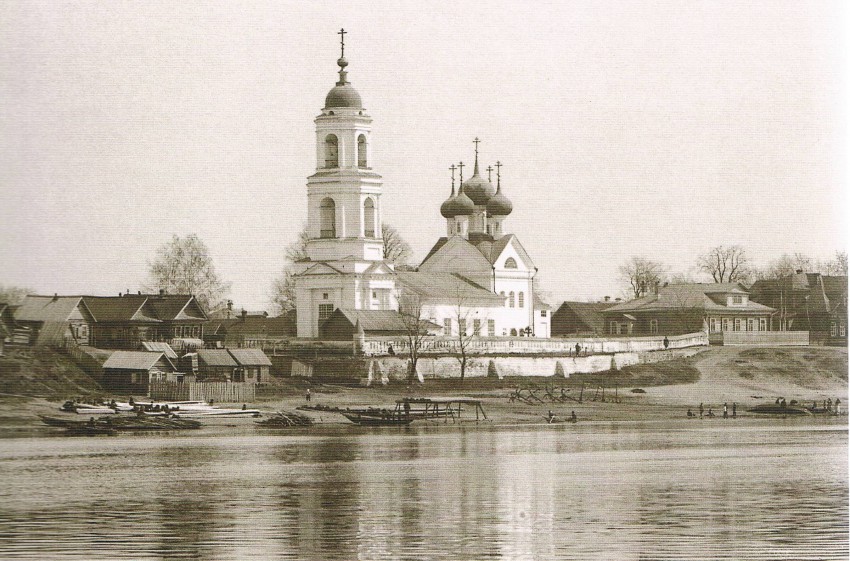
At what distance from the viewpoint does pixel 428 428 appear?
50.8 m

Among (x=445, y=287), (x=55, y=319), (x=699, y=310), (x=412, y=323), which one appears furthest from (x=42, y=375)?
(x=699, y=310)

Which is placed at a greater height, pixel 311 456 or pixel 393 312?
pixel 393 312

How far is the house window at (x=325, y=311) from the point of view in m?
64.9

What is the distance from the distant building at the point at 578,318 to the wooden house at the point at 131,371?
107ft

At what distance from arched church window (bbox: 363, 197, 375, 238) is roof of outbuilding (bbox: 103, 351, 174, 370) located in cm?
1742

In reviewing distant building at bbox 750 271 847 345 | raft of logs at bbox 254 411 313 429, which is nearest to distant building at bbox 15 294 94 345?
raft of logs at bbox 254 411 313 429

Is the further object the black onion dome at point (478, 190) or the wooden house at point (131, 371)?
the black onion dome at point (478, 190)

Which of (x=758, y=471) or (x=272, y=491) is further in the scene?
(x=758, y=471)

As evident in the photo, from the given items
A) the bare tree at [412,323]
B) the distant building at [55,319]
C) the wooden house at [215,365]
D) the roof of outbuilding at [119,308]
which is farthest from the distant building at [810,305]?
the distant building at [55,319]

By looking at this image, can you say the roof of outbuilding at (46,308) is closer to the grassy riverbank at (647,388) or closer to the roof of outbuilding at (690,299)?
the grassy riverbank at (647,388)

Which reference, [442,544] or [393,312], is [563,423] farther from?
[442,544]

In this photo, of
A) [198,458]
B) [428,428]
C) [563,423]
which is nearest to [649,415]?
[563,423]

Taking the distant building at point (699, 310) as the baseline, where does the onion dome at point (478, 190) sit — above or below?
above

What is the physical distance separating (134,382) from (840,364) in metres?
26.9
